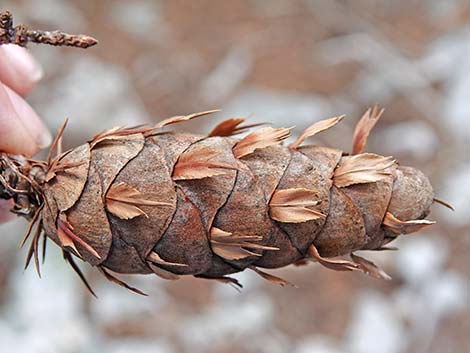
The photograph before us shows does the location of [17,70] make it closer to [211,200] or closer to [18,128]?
[18,128]

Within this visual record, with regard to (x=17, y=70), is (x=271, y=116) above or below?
below

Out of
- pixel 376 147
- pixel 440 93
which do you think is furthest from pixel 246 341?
pixel 440 93

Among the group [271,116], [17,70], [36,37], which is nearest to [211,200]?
[36,37]

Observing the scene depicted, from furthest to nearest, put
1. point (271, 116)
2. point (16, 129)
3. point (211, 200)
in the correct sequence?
point (271, 116) < point (16, 129) < point (211, 200)

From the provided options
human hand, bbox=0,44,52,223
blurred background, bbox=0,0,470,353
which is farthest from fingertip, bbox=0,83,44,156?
blurred background, bbox=0,0,470,353

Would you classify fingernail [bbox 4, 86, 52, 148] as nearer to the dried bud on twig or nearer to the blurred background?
the dried bud on twig

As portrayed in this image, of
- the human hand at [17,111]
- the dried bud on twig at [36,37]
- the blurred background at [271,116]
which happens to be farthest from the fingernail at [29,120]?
the blurred background at [271,116]

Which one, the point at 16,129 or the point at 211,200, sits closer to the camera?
the point at 211,200

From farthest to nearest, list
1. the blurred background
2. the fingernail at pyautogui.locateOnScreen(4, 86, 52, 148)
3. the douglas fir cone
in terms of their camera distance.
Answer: the blurred background → the fingernail at pyautogui.locateOnScreen(4, 86, 52, 148) → the douglas fir cone
